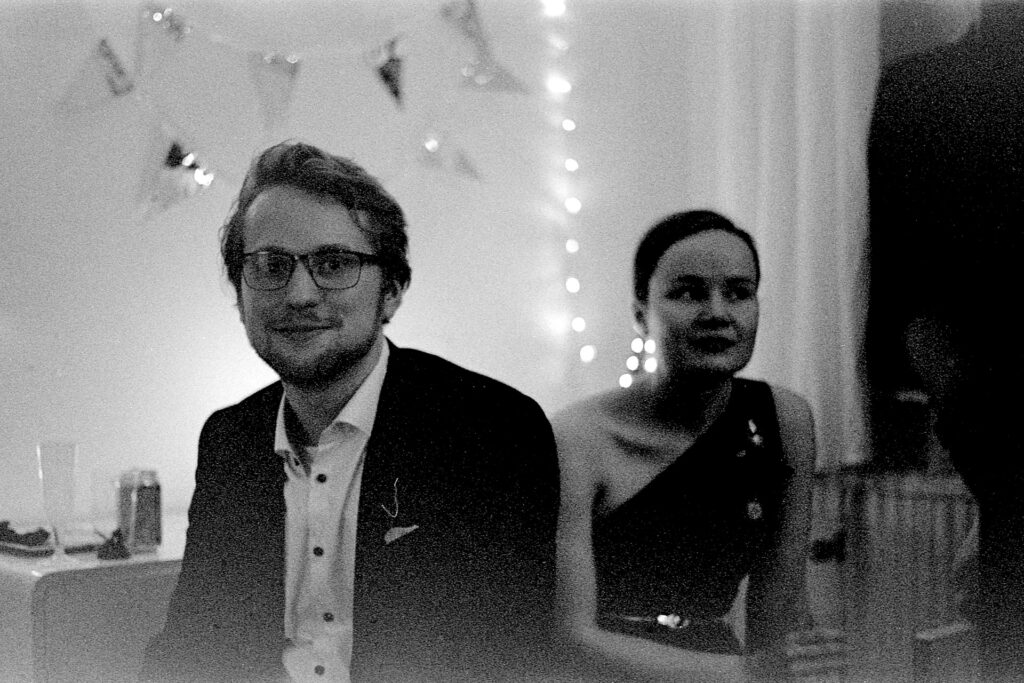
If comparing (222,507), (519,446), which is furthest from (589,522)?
(222,507)

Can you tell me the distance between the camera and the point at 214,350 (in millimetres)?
1468

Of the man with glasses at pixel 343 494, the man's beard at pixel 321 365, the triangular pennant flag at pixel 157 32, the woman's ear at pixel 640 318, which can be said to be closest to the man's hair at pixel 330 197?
the man with glasses at pixel 343 494

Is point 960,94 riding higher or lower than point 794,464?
higher

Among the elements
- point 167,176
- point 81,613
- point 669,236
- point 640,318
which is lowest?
point 81,613

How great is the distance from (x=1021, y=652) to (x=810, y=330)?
64 centimetres

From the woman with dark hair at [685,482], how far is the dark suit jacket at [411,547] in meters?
0.08

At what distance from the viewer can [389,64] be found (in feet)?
5.05

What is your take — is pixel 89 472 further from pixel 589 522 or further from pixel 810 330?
pixel 810 330

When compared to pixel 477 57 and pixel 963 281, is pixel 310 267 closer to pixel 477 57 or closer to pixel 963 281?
pixel 477 57

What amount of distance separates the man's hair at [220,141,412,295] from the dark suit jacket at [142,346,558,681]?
154 millimetres

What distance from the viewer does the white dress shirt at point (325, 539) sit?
56.6 inches

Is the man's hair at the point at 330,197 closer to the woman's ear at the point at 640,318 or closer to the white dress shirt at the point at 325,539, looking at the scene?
the white dress shirt at the point at 325,539

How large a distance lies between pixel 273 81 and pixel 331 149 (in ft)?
0.49

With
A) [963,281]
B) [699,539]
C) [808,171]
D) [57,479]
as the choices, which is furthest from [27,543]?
[963,281]
